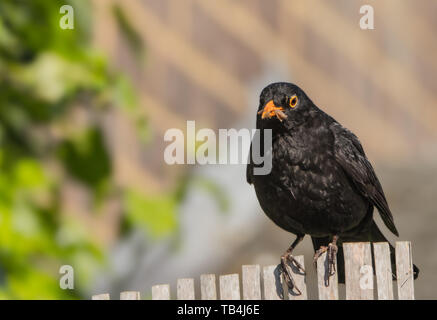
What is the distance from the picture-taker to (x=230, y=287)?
230cm

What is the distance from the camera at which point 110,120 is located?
19.1ft

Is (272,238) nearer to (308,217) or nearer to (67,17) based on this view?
(67,17)

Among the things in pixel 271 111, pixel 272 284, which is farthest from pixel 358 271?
pixel 271 111

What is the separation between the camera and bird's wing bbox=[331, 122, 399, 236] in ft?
7.86

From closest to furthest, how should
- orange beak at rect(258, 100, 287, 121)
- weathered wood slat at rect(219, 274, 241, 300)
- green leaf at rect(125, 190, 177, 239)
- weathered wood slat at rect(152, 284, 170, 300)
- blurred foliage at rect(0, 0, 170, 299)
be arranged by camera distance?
orange beak at rect(258, 100, 287, 121) → weathered wood slat at rect(219, 274, 241, 300) → weathered wood slat at rect(152, 284, 170, 300) → blurred foliage at rect(0, 0, 170, 299) → green leaf at rect(125, 190, 177, 239)

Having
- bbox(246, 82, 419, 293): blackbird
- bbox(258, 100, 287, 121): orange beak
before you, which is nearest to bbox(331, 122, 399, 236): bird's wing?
bbox(246, 82, 419, 293): blackbird

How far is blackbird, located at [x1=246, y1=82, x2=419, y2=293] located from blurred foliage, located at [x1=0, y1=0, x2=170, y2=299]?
1.39 meters

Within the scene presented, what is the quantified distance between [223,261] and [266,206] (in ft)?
8.30

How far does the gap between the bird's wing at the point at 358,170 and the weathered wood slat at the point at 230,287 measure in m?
0.42

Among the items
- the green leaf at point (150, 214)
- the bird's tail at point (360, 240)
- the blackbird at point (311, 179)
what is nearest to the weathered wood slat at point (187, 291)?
the blackbird at point (311, 179)

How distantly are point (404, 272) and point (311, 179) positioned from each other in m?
0.33

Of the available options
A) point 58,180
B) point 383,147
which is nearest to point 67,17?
point 58,180

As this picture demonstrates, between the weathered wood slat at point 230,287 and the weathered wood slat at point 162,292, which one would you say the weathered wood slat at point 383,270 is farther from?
the weathered wood slat at point 162,292

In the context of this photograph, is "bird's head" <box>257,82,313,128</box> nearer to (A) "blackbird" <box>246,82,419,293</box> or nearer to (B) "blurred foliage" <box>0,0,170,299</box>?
(A) "blackbird" <box>246,82,419,293</box>
